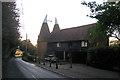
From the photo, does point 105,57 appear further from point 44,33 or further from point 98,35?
point 44,33

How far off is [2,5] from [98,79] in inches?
369

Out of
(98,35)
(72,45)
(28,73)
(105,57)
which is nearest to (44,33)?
(72,45)

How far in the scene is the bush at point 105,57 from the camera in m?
15.4

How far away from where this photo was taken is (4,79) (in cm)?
959

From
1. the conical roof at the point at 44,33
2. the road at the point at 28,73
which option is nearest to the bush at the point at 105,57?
the road at the point at 28,73

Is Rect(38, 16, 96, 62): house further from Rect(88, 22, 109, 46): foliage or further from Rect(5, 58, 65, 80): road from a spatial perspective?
Rect(5, 58, 65, 80): road

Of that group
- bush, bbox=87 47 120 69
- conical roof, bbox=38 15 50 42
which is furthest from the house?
bush, bbox=87 47 120 69

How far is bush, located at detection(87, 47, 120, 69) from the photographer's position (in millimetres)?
15402

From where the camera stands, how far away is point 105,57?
17078 millimetres

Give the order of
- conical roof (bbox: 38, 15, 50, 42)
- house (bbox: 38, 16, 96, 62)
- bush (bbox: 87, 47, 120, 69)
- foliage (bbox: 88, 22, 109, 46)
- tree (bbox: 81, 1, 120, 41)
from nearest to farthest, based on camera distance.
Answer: tree (bbox: 81, 1, 120, 41) < foliage (bbox: 88, 22, 109, 46) < bush (bbox: 87, 47, 120, 69) < house (bbox: 38, 16, 96, 62) < conical roof (bbox: 38, 15, 50, 42)

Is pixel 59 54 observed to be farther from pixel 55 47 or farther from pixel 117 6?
pixel 117 6

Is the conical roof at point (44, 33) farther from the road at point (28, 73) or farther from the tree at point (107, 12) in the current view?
the tree at point (107, 12)

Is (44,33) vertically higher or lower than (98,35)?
higher

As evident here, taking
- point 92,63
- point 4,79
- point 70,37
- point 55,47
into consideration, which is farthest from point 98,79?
point 55,47
